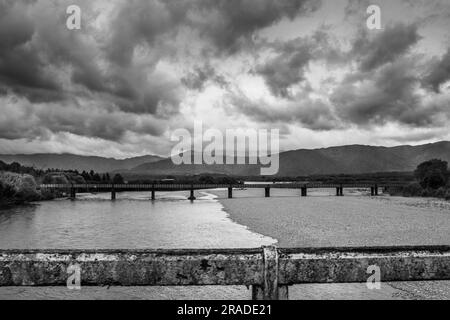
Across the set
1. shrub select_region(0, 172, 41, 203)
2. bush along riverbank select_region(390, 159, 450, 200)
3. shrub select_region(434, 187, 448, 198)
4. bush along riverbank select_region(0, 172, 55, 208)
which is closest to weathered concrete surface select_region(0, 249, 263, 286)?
bush along riverbank select_region(0, 172, 55, 208)

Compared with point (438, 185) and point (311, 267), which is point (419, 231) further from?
point (438, 185)

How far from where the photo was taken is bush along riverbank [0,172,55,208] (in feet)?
173

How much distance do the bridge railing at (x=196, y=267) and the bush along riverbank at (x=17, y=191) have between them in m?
53.8

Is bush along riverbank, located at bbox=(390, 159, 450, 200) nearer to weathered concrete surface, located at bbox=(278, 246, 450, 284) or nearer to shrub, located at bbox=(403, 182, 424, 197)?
shrub, located at bbox=(403, 182, 424, 197)

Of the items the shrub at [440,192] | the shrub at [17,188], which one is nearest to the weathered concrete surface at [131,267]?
the shrub at [17,188]

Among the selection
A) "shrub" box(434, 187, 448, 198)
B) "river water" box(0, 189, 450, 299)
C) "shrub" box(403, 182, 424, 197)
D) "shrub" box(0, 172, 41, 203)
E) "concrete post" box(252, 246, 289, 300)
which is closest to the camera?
"concrete post" box(252, 246, 289, 300)

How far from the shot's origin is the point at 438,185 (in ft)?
214

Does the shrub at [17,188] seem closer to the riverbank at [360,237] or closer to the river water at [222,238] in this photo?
the river water at [222,238]

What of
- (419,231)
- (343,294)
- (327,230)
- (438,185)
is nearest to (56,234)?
(327,230)

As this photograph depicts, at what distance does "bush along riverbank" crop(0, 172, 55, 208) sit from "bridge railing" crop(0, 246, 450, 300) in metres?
53.8

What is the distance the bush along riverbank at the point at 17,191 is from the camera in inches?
2078

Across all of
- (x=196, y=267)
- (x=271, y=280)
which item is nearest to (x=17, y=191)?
(x=196, y=267)

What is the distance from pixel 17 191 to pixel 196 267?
205 ft
